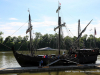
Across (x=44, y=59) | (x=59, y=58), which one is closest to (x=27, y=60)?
(x=44, y=59)

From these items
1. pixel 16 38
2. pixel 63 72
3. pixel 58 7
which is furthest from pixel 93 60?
pixel 16 38

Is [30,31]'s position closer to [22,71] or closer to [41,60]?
[41,60]

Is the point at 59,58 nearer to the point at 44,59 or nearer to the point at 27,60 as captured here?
the point at 44,59

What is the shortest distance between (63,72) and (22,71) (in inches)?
235

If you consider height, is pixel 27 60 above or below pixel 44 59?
below

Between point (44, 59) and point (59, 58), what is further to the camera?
point (59, 58)

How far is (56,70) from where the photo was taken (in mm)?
19625

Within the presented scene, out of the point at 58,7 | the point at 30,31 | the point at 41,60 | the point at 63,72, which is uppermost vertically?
the point at 58,7

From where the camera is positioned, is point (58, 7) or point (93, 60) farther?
point (58, 7)

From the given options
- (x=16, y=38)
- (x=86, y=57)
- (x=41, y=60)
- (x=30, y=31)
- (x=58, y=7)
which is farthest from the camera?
(x=16, y=38)

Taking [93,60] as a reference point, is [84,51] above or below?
above

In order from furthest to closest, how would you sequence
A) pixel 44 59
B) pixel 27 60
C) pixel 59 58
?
pixel 59 58, pixel 44 59, pixel 27 60

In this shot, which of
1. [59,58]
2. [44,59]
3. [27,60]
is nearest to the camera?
[27,60]

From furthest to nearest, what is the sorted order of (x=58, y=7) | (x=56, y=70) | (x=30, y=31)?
(x=58, y=7) → (x=30, y=31) → (x=56, y=70)
